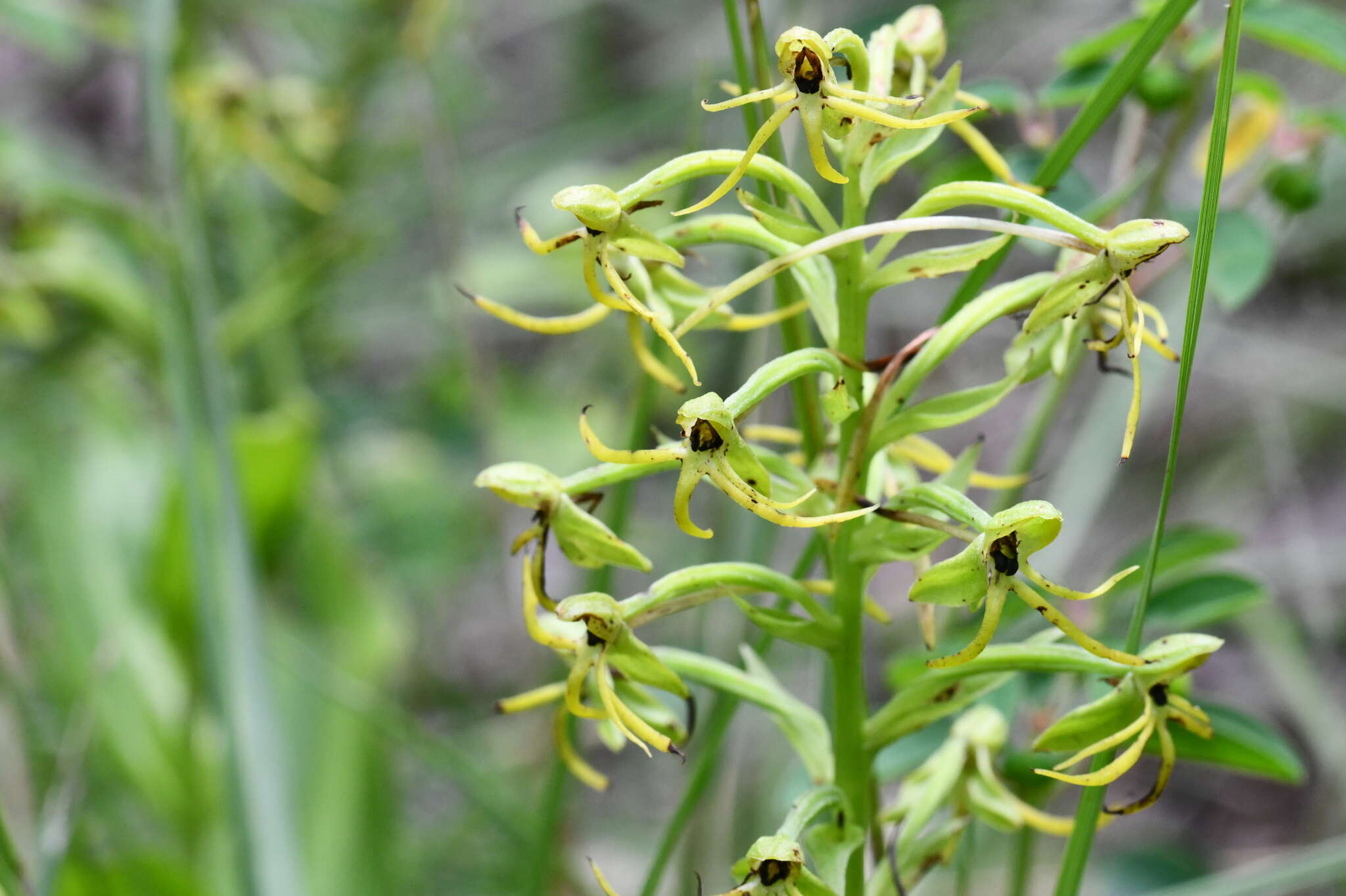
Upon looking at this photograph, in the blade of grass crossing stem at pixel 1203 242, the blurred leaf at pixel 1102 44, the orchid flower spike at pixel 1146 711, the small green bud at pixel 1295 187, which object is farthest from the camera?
the small green bud at pixel 1295 187

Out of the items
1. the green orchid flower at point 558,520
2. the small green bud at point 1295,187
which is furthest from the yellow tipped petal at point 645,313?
the small green bud at point 1295,187

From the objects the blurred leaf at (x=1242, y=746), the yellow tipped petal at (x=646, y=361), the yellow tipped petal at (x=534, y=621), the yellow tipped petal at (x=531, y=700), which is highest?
the yellow tipped petal at (x=646, y=361)

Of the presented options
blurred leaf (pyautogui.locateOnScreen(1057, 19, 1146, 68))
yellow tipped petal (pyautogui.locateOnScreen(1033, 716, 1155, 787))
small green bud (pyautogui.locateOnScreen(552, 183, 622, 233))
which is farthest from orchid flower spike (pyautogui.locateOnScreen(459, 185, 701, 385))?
blurred leaf (pyautogui.locateOnScreen(1057, 19, 1146, 68))

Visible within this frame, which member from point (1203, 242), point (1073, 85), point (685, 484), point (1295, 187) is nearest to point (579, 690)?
point (685, 484)

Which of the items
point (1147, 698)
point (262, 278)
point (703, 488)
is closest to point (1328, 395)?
point (703, 488)

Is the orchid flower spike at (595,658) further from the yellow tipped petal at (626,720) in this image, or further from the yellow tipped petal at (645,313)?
the yellow tipped petal at (645,313)

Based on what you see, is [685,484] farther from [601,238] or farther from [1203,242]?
[1203,242]
